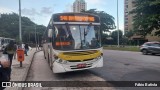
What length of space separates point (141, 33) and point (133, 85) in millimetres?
5091

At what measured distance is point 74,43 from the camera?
1216 centimetres

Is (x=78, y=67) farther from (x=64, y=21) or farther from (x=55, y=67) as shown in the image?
(x=64, y=21)

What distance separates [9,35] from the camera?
95.1m

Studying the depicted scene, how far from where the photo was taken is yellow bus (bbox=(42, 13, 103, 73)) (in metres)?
11.9

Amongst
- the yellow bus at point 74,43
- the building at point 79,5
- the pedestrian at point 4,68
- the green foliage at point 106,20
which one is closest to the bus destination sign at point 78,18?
the yellow bus at point 74,43

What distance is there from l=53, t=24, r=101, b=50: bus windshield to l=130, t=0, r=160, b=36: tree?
8.66ft

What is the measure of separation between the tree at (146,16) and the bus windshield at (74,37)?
8.66 ft

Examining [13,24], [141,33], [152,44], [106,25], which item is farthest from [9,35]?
[141,33]

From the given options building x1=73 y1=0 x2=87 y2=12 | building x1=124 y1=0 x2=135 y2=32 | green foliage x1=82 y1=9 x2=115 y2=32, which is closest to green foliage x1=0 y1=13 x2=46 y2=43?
building x1=73 y1=0 x2=87 y2=12

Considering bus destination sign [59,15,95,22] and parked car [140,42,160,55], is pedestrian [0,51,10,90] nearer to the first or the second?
bus destination sign [59,15,95,22]

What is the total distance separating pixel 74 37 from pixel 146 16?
3.97 meters

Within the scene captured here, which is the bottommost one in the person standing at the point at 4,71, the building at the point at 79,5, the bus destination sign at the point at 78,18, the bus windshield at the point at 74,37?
the person standing at the point at 4,71

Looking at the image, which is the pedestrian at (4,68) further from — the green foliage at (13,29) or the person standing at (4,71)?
the green foliage at (13,29)

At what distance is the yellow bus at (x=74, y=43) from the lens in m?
11.9
